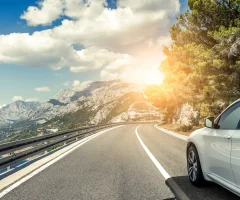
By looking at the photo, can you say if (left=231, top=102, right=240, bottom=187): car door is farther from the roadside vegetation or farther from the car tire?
the roadside vegetation

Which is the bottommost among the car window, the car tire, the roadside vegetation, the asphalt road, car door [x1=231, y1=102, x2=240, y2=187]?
the asphalt road

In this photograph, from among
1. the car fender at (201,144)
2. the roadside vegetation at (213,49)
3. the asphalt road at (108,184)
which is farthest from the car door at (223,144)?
the roadside vegetation at (213,49)

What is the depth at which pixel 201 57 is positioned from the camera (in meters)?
17.6

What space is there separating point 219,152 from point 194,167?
1252 mm

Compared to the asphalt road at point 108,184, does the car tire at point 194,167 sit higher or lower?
higher

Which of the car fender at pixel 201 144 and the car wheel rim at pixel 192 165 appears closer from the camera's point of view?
the car fender at pixel 201 144

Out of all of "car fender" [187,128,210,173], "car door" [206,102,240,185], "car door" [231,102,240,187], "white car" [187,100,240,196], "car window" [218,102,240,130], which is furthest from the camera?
"car fender" [187,128,210,173]

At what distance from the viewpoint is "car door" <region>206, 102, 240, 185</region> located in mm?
3953

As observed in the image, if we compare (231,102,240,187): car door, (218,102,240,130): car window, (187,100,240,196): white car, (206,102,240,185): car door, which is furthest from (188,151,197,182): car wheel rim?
(231,102,240,187): car door

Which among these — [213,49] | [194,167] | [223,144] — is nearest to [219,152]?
[223,144]

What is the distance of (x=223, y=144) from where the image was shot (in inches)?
163

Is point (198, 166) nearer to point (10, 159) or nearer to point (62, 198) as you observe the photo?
point (62, 198)

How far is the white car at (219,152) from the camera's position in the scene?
3.78m

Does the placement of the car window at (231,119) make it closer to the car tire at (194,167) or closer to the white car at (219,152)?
the white car at (219,152)
